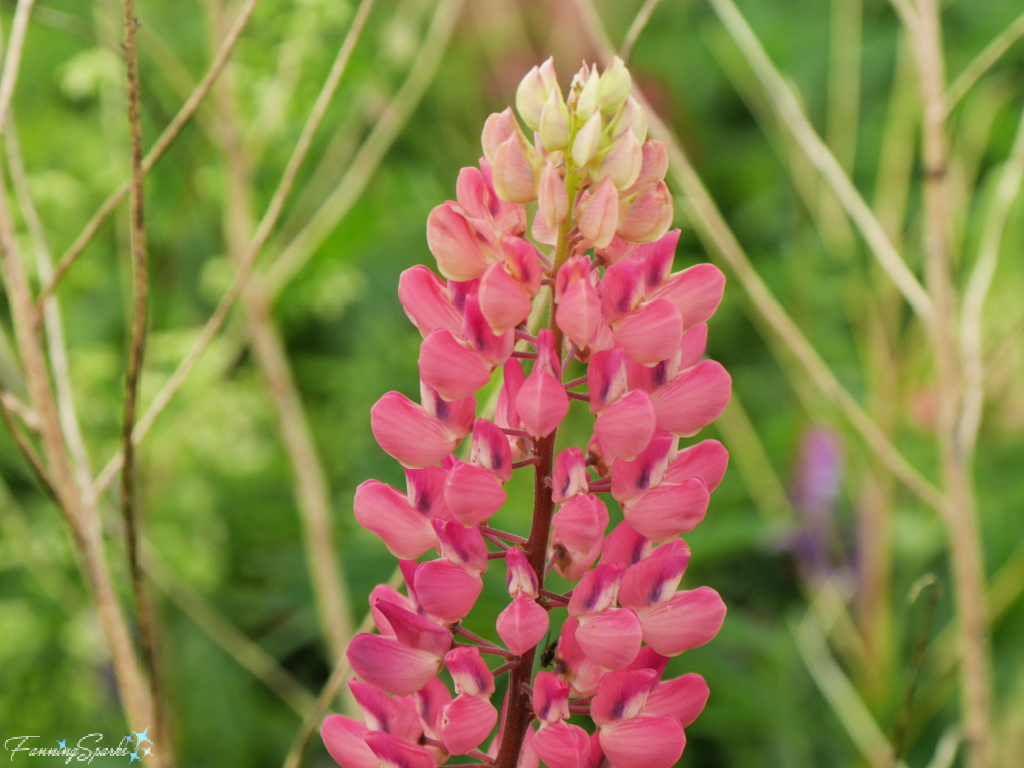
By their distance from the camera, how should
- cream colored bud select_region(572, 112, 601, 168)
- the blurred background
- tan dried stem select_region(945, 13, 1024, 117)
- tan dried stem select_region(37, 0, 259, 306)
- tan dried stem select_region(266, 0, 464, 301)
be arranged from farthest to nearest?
the blurred background → tan dried stem select_region(266, 0, 464, 301) → tan dried stem select_region(945, 13, 1024, 117) → tan dried stem select_region(37, 0, 259, 306) → cream colored bud select_region(572, 112, 601, 168)

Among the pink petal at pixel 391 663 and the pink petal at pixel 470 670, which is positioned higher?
the pink petal at pixel 391 663

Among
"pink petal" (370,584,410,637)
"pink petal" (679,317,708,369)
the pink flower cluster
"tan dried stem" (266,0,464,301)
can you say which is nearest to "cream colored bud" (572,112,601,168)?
the pink flower cluster

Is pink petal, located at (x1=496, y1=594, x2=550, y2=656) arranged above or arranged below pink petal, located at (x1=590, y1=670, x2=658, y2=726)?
above

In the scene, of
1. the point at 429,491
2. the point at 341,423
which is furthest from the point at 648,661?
the point at 341,423

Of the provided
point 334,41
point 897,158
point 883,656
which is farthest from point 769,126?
point 883,656

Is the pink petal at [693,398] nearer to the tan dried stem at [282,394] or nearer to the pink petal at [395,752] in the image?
the pink petal at [395,752]

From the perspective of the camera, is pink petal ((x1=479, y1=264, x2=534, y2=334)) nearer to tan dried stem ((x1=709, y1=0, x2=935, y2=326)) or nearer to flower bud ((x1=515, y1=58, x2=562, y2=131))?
flower bud ((x1=515, y1=58, x2=562, y2=131))

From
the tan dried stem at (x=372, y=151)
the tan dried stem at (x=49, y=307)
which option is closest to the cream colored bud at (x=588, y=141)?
the tan dried stem at (x=49, y=307)
